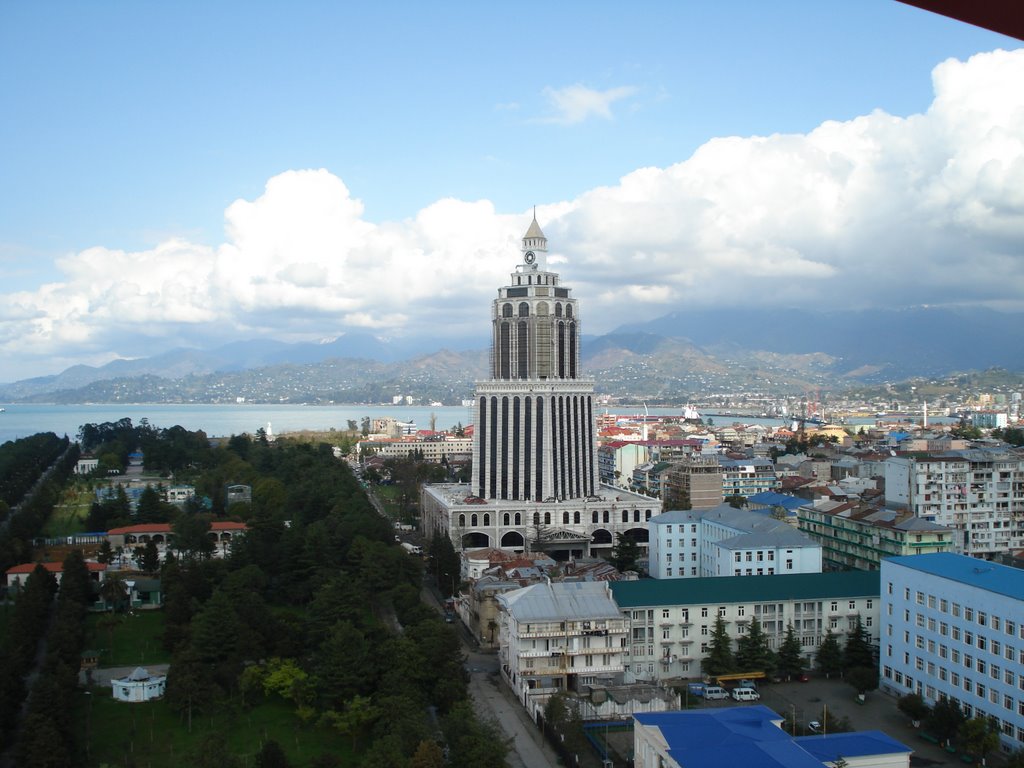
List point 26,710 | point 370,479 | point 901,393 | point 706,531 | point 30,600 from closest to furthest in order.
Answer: point 26,710 → point 30,600 → point 706,531 → point 370,479 → point 901,393

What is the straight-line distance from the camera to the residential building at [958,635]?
43.8 ft

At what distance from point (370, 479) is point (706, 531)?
2886 cm

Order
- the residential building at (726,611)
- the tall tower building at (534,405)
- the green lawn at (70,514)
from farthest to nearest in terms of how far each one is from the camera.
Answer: the tall tower building at (534,405) < the green lawn at (70,514) < the residential building at (726,611)

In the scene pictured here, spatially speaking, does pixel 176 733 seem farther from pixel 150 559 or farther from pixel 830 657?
pixel 830 657

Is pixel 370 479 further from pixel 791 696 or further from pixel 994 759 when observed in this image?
pixel 994 759

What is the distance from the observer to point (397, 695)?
1372 cm

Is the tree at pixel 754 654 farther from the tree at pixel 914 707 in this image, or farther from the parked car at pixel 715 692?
the tree at pixel 914 707

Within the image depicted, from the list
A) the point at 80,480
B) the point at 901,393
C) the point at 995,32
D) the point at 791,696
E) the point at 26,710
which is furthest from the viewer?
the point at 901,393

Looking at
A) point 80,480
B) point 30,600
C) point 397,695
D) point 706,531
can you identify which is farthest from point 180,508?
point 397,695

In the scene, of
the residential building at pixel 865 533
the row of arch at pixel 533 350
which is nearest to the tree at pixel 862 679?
the residential building at pixel 865 533

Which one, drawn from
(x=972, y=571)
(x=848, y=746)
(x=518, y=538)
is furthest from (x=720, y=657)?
(x=518, y=538)

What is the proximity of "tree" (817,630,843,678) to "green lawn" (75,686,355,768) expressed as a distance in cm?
836

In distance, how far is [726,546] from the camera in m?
21.2

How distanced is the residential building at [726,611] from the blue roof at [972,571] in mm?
1743
